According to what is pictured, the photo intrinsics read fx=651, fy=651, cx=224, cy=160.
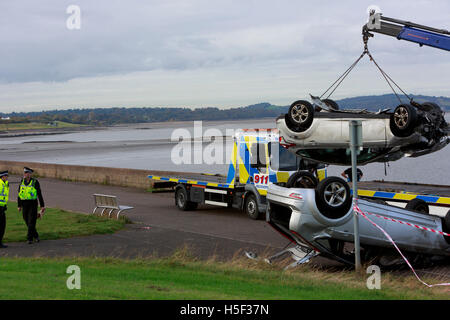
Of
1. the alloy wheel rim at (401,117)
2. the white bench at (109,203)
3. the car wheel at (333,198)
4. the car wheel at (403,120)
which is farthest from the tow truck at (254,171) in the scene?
the car wheel at (333,198)

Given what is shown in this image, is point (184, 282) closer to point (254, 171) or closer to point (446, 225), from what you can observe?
point (446, 225)

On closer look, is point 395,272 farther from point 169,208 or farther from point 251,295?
point 169,208

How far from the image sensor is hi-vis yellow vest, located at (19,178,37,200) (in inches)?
583

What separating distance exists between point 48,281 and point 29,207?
603cm

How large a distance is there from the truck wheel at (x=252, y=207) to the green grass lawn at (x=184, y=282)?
22.8 feet

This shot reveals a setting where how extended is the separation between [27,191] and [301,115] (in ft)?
21.3

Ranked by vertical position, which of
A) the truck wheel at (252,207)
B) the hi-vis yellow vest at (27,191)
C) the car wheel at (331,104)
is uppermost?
the car wheel at (331,104)

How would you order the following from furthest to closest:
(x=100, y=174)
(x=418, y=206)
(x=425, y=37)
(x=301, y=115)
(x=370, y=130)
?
1. (x=100, y=174)
2. (x=425, y=37)
3. (x=301, y=115)
4. (x=370, y=130)
5. (x=418, y=206)

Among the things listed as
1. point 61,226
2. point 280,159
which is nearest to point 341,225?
point 280,159

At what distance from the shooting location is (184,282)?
9.66 metres

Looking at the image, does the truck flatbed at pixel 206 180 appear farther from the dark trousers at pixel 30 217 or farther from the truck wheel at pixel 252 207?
the dark trousers at pixel 30 217

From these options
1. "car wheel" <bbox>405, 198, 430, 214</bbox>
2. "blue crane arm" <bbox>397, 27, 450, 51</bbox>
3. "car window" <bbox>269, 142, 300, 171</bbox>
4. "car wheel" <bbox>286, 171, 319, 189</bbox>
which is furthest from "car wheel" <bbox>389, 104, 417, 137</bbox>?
"car window" <bbox>269, 142, 300, 171</bbox>

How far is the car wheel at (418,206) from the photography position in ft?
43.3
